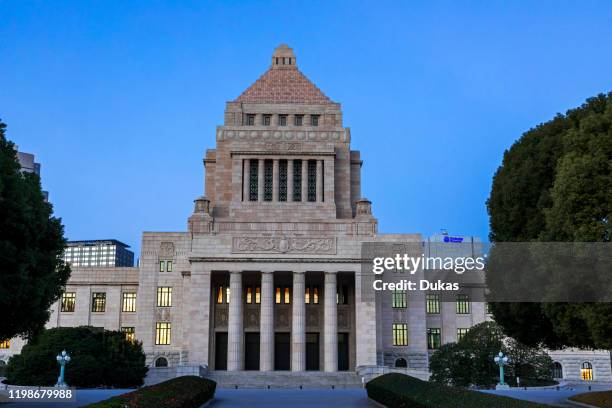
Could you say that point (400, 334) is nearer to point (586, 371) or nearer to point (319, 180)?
point (319, 180)

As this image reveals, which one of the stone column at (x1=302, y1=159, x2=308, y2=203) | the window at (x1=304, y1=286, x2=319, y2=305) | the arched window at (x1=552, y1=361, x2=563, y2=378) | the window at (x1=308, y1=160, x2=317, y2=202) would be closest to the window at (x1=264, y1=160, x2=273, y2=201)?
the stone column at (x1=302, y1=159, x2=308, y2=203)

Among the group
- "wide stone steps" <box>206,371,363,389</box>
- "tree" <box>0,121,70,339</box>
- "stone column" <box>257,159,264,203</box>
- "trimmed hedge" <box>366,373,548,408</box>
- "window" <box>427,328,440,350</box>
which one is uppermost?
"stone column" <box>257,159,264,203</box>

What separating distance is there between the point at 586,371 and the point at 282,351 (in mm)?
27305

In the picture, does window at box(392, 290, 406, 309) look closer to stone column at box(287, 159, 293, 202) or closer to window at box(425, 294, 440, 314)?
window at box(425, 294, 440, 314)

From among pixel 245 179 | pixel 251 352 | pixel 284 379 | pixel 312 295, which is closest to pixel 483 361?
pixel 284 379

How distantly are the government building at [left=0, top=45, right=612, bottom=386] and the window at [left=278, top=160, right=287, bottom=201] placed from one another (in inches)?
3.6

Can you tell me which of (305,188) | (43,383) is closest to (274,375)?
(43,383)

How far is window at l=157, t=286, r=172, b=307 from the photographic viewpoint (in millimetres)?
60938

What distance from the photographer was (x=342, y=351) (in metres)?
57.8

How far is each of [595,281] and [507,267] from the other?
18.8ft

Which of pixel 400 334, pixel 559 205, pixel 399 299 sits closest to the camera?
pixel 559 205

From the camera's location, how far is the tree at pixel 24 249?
22.6m

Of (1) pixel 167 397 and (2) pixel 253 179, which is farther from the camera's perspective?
(2) pixel 253 179

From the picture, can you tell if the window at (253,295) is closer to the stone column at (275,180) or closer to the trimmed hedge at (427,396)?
the stone column at (275,180)
